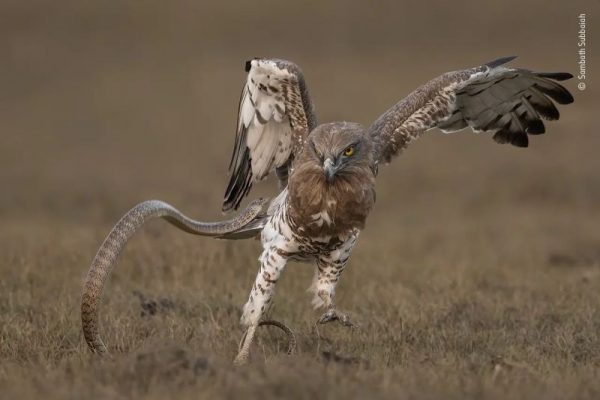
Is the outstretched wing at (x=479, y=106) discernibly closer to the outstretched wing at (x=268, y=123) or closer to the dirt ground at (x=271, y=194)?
the outstretched wing at (x=268, y=123)

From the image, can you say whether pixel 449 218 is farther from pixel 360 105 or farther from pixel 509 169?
pixel 360 105

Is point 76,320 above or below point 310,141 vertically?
below

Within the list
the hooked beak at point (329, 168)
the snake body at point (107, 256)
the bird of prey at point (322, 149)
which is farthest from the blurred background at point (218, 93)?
the hooked beak at point (329, 168)

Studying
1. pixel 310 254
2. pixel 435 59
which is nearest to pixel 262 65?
pixel 310 254

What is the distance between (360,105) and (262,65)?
19.7 metres

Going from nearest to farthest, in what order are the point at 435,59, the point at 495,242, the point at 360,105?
the point at 495,242, the point at 360,105, the point at 435,59

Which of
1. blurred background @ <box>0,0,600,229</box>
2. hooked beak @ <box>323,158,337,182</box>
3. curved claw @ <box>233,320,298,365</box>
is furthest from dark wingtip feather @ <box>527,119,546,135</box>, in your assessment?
blurred background @ <box>0,0,600,229</box>

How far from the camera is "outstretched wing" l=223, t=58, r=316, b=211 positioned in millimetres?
8336

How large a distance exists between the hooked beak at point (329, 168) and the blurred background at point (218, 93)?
942 centimetres

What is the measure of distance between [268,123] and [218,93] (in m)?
22.9

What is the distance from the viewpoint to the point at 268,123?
8.69 metres

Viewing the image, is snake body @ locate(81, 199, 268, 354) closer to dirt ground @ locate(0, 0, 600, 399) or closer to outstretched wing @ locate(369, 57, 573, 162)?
dirt ground @ locate(0, 0, 600, 399)

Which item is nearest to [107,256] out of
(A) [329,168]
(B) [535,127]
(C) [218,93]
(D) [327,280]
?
(A) [329,168]

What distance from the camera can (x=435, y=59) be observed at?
3388 cm
